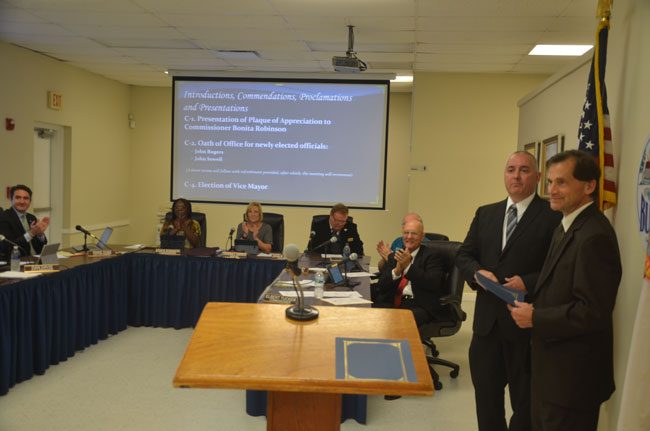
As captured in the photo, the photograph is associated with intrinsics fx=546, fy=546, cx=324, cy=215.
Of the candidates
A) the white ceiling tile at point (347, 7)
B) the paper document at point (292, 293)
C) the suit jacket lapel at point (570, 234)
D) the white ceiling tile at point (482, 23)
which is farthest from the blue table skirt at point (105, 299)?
the suit jacket lapel at point (570, 234)

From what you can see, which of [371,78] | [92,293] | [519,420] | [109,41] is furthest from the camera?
[371,78]

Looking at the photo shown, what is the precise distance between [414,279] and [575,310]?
1.95 m

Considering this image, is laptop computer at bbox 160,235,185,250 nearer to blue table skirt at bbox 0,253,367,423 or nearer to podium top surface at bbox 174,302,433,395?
blue table skirt at bbox 0,253,367,423

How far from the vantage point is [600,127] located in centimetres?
258

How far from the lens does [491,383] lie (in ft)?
8.39

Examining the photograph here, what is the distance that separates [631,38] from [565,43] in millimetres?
3062

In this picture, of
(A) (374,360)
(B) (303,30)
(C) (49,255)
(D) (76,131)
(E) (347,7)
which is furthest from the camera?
(D) (76,131)

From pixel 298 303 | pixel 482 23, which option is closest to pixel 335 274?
pixel 298 303

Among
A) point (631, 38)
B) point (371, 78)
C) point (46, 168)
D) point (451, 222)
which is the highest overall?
point (371, 78)

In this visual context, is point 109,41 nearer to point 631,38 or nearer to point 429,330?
point 429,330

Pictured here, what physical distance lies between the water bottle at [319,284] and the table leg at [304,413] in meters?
1.58

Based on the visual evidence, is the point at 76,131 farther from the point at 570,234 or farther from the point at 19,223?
the point at 570,234

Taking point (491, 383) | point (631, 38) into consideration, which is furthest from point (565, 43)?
point (491, 383)

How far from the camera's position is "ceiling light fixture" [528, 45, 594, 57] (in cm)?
546
